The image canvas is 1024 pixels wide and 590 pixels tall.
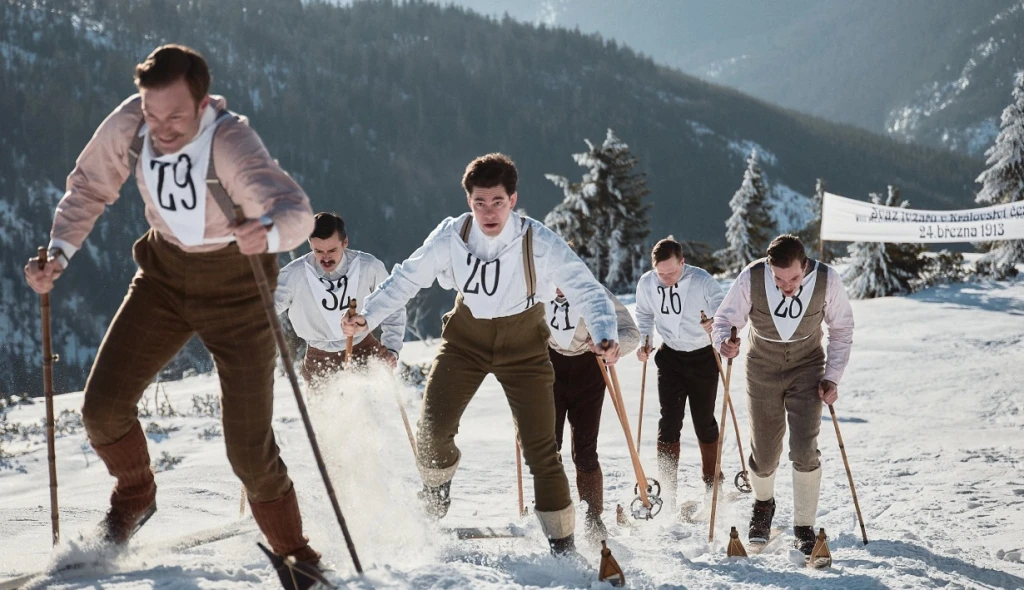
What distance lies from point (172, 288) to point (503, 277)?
1.54 meters

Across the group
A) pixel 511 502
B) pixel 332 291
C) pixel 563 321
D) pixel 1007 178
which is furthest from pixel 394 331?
pixel 1007 178

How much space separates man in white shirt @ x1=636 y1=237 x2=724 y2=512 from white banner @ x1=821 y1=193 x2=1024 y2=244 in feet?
35.1

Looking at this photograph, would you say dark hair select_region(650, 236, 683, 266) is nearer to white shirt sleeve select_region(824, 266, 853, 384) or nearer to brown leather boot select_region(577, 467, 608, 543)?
white shirt sleeve select_region(824, 266, 853, 384)

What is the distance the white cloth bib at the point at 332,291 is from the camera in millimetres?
5949

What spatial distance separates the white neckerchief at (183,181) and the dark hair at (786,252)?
311cm

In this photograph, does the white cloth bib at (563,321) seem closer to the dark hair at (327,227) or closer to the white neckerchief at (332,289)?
the white neckerchief at (332,289)

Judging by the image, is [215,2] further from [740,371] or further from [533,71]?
[740,371]

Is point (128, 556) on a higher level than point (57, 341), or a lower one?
higher

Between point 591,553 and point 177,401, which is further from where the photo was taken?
point 177,401

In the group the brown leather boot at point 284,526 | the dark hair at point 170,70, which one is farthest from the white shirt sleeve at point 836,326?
the dark hair at point 170,70

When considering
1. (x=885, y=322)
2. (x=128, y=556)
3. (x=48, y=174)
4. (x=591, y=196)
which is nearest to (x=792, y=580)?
(x=128, y=556)

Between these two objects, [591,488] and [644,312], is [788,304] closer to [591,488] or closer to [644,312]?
[591,488]

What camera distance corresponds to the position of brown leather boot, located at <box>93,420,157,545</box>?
369cm

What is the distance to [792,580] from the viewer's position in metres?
4.13
